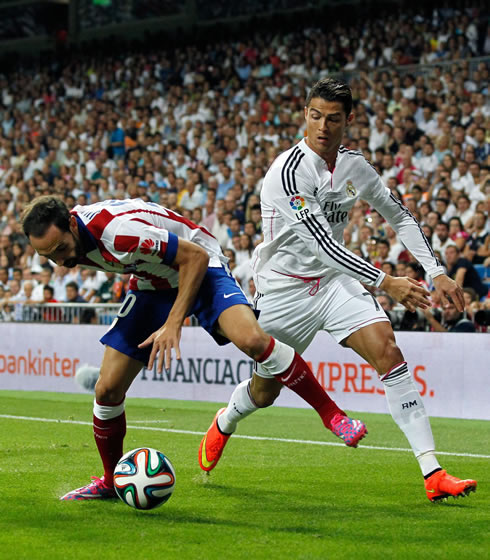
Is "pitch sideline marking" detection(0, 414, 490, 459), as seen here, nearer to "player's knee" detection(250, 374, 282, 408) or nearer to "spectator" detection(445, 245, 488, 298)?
"player's knee" detection(250, 374, 282, 408)

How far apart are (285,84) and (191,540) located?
1713 centimetres

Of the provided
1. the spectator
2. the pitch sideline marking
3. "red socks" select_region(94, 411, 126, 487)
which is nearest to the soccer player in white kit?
"red socks" select_region(94, 411, 126, 487)

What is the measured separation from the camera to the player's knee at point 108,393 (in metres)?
6.16

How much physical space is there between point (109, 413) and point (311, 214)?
71.7 inches

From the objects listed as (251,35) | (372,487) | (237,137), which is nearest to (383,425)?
(372,487)

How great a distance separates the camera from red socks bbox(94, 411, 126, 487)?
634cm

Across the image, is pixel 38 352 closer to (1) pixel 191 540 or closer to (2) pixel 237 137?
(2) pixel 237 137

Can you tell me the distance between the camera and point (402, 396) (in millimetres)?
6105

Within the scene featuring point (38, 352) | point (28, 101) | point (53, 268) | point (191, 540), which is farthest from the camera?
point (28, 101)

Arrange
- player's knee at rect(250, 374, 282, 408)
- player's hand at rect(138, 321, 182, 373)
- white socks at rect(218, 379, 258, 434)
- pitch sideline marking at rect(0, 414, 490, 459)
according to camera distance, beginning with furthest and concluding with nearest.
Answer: pitch sideline marking at rect(0, 414, 490, 459), white socks at rect(218, 379, 258, 434), player's knee at rect(250, 374, 282, 408), player's hand at rect(138, 321, 182, 373)

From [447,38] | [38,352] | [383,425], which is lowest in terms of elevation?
[38,352]

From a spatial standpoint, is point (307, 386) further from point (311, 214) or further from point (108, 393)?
point (108, 393)

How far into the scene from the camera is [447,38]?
19.4 m

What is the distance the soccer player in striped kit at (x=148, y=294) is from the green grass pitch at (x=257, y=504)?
0.53 metres
